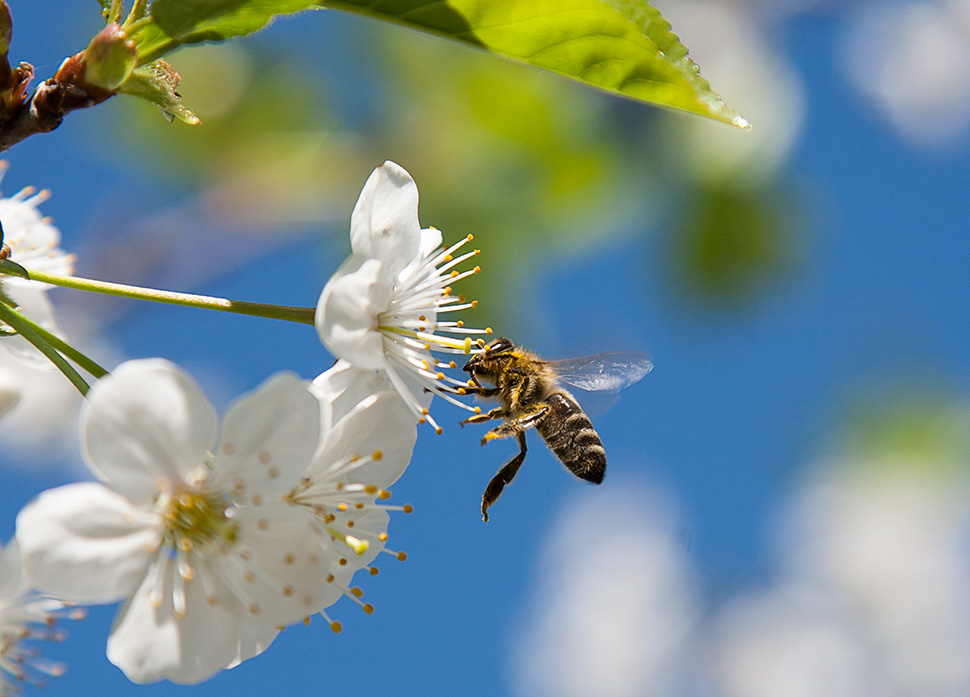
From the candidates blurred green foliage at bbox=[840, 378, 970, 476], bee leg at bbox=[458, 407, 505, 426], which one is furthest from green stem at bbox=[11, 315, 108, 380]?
blurred green foliage at bbox=[840, 378, 970, 476]

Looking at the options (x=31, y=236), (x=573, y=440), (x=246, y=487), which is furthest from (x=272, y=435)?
(x=31, y=236)

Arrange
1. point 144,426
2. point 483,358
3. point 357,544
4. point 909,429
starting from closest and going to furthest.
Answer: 1. point 144,426
2. point 357,544
3. point 483,358
4. point 909,429

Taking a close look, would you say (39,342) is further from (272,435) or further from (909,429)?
(909,429)

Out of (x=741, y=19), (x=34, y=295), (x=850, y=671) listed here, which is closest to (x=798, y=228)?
(x=741, y=19)

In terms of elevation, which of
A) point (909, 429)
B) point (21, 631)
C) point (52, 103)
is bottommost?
point (909, 429)

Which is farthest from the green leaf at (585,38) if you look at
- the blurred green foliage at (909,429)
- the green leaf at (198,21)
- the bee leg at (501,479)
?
the blurred green foliage at (909,429)

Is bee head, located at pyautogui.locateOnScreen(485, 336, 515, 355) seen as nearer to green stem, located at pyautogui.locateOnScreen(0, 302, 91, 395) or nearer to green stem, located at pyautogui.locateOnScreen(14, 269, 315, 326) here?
green stem, located at pyautogui.locateOnScreen(14, 269, 315, 326)

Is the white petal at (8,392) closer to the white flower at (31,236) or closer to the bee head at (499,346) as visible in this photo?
the white flower at (31,236)
